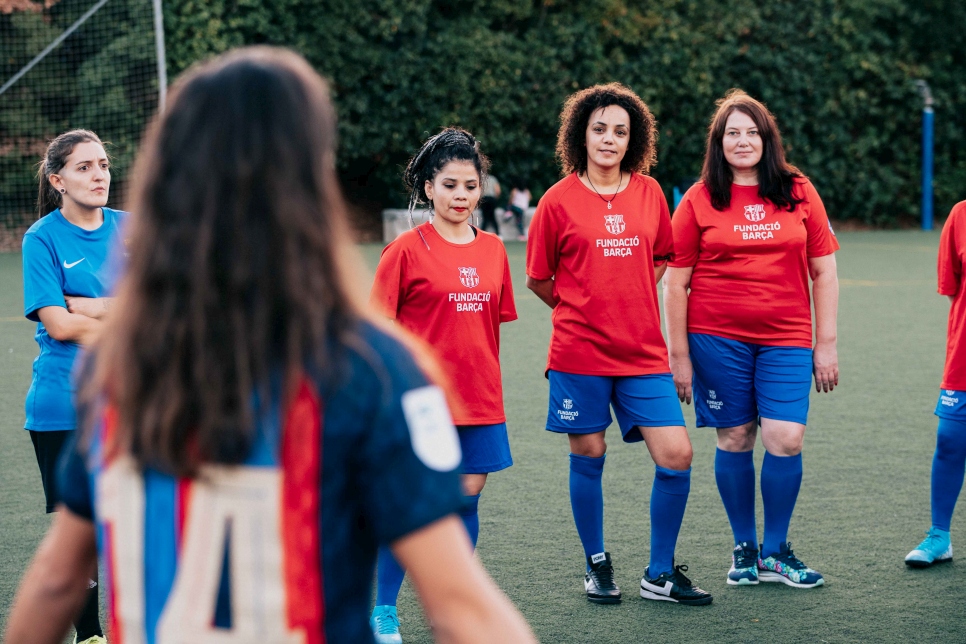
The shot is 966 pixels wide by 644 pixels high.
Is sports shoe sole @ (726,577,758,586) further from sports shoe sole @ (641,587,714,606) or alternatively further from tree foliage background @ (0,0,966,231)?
tree foliage background @ (0,0,966,231)

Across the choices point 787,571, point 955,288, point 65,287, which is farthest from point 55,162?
point 955,288

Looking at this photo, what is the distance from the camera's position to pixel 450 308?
368 centimetres

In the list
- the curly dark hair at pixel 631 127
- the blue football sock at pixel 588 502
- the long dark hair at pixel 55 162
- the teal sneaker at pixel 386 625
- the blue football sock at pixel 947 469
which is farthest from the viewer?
the blue football sock at pixel 947 469

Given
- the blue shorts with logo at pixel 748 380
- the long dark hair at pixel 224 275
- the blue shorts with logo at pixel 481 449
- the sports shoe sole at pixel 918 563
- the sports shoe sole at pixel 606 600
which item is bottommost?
the sports shoe sole at pixel 606 600

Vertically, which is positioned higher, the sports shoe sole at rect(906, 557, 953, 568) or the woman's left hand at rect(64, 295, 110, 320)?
the woman's left hand at rect(64, 295, 110, 320)

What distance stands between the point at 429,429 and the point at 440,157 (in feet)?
8.88

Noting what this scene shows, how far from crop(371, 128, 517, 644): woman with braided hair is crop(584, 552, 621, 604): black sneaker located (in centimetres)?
55

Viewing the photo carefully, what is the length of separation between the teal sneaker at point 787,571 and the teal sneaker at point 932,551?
401mm

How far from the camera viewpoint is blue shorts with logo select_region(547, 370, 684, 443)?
3.98 metres

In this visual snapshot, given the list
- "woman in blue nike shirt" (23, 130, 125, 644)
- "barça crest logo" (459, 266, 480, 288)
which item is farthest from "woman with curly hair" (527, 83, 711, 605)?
"woman in blue nike shirt" (23, 130, 125, 644)

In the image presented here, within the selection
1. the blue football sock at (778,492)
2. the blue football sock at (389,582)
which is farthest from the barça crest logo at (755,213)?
the blue football sock at (389,582)

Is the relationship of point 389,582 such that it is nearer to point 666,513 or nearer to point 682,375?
point 666,513

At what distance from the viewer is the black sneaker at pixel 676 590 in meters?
3.92

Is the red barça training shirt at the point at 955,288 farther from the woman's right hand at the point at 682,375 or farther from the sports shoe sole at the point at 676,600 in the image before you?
the sports shoe sole at the point at 676,600
